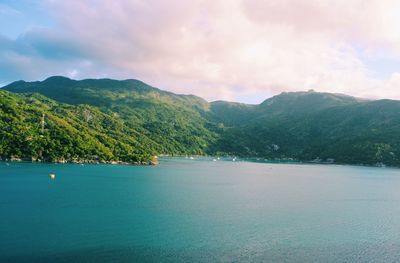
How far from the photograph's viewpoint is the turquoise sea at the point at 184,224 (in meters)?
40.8

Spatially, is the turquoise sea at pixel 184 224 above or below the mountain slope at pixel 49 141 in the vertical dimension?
below

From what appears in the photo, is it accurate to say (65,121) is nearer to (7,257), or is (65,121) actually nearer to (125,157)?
(125,157)

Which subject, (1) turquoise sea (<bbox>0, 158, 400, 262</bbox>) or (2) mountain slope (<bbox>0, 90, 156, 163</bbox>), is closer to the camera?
(1) turquoise sea (<bbox>0, 158, 400, 262</bbox>)

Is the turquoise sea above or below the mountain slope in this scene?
below

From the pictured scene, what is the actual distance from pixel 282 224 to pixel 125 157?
125266 millimetres

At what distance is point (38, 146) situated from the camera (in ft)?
483

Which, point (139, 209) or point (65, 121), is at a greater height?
point (65, 121)

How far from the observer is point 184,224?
54.8 m

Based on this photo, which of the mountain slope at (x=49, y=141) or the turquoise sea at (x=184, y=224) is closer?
the turquoise sea at (x=184, y=224)

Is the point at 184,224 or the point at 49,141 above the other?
the point at 49,141

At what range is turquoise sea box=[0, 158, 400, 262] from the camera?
134 ft

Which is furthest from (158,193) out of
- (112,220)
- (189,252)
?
(189,252)

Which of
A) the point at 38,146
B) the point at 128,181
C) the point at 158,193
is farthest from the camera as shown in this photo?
the point at 38,146

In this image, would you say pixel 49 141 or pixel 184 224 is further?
pixel 49 141
